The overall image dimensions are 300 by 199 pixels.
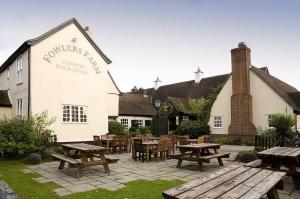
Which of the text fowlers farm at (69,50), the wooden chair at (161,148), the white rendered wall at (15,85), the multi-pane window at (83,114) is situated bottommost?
the wooden chair at (161,148)

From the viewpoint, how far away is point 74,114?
1806cm

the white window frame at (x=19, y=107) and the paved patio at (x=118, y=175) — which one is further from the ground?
the white window frame at (x=19, y=107)

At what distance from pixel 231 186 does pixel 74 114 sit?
15.4 meters

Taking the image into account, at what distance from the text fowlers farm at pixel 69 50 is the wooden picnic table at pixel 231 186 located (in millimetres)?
14655

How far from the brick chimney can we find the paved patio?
1187 cm

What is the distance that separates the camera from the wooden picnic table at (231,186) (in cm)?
363

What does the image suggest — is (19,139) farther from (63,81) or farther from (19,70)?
(19,70)

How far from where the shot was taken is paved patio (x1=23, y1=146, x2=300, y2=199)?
7.24 meters

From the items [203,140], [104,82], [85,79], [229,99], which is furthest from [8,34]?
[229,99]

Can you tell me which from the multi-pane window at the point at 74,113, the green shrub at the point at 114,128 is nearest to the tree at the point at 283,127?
the multi-pane window at the point at 74,113

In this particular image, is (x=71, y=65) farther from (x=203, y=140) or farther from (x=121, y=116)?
(x=121, y=116)

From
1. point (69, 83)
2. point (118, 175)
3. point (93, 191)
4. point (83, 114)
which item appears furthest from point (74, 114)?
point (93, 191)

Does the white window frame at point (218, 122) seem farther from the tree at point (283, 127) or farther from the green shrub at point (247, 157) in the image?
the green shrub at point (247, 157)

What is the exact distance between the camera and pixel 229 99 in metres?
23.8
